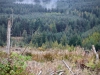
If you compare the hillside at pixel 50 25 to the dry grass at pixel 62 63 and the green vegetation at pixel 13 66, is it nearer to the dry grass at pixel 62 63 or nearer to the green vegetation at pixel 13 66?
the dry grass at pixel 62 63

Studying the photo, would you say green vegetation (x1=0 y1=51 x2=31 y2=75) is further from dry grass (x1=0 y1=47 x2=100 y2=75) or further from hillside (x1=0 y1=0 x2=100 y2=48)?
hillside (x1=0 y1=0 x2=100 y2=48)

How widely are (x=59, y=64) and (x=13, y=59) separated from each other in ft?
5.99

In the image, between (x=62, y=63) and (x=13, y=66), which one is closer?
(x=13, y=66)

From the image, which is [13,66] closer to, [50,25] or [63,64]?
[63,64]

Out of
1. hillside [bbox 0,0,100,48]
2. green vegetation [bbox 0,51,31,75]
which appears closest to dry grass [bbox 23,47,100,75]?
green vegetation [bbox 0,51,31,75]

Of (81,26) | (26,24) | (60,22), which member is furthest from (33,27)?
(81,26)

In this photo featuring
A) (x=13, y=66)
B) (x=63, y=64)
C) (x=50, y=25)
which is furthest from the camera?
(x=50, y=25)

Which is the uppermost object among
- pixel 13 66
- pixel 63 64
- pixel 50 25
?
pixel 13 66

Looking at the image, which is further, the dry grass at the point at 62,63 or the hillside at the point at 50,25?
the hillside at the point at 50,25

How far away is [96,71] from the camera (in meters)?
5.82

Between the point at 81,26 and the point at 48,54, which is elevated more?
the point at 48,54

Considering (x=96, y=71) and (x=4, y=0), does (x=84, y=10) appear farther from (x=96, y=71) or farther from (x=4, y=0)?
(x=96, y=71)

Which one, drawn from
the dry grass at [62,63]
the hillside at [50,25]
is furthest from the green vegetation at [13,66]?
the hillside at [50,25]

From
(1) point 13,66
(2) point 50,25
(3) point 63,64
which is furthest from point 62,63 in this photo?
(2) point 50,25
